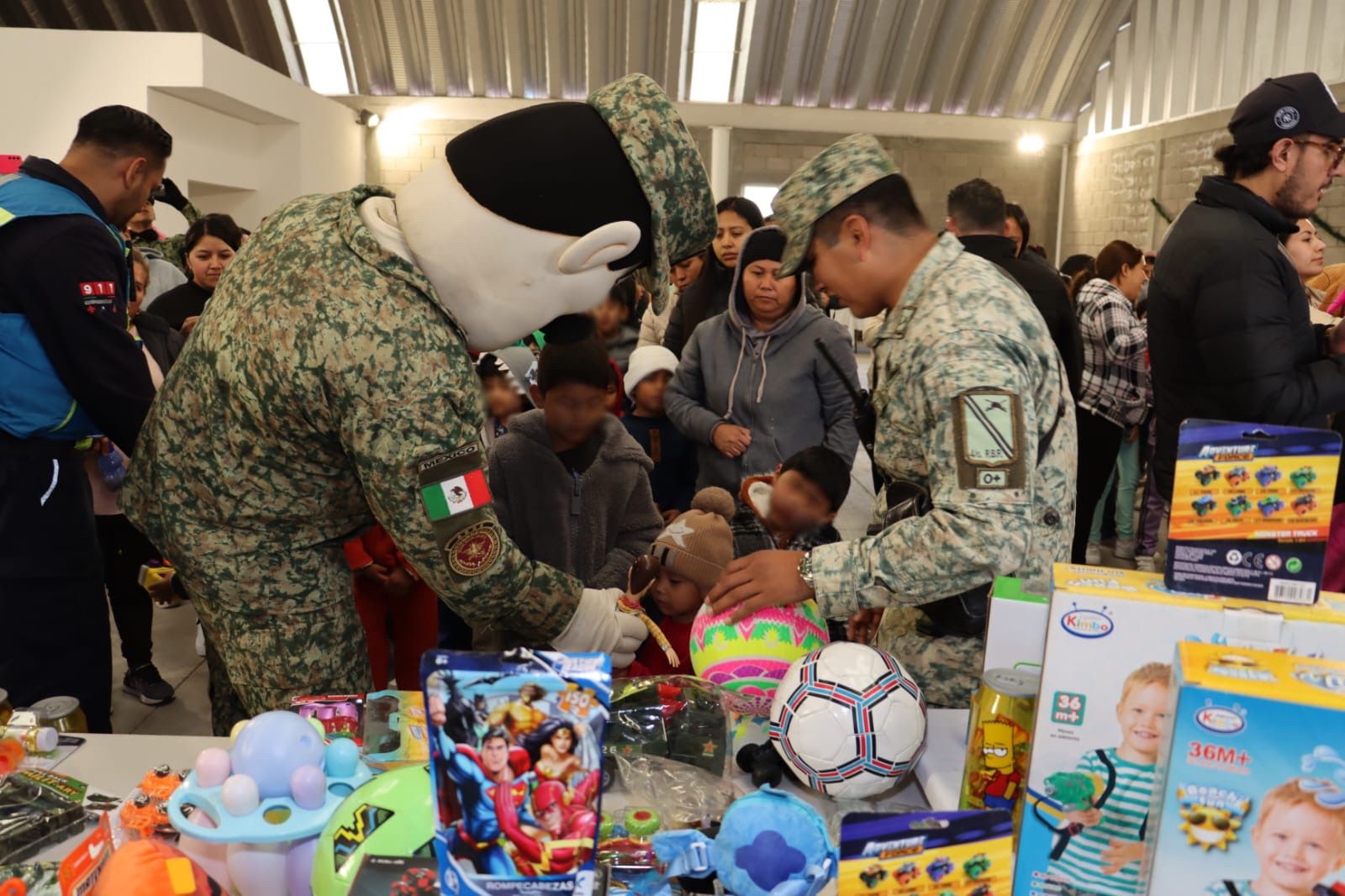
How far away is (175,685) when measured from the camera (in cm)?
375

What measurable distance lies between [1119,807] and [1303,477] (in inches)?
14.9

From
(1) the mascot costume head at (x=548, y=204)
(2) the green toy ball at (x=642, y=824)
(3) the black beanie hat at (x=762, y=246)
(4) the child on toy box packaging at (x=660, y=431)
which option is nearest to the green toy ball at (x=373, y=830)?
(2) the green toy ball at (x=642, y=824)

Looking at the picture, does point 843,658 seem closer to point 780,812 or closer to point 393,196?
point 780,812

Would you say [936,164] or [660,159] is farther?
[936,164]

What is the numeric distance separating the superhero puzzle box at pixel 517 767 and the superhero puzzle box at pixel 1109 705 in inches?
18.8

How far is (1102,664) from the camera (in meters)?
0.95

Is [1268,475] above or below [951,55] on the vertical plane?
below

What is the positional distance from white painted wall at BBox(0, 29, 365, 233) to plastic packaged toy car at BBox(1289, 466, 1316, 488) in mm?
8524

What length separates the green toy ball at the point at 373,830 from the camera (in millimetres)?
949

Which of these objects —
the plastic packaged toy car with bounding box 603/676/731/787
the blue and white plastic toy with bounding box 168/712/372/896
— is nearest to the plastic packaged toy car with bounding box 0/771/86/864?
the blue and white plastic toy with bounding box 168/712/372/896

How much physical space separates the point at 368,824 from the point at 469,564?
543 millimetres

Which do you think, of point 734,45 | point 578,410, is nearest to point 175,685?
point 578,410

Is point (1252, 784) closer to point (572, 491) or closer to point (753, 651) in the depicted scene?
point (753, 651)

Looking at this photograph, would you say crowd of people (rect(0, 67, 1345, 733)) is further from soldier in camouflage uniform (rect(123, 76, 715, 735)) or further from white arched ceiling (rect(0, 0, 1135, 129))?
white arched ceiling (rect(0, 0, 1135, 129))
